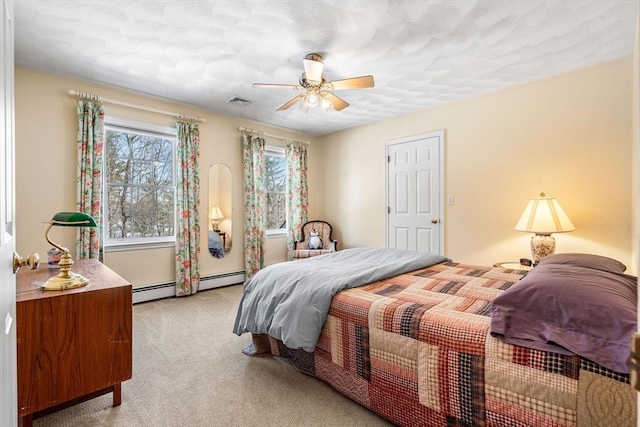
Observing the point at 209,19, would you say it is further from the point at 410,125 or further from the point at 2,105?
the point at 410,125

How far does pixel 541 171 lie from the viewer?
10.9 feet

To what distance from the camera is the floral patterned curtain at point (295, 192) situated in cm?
528

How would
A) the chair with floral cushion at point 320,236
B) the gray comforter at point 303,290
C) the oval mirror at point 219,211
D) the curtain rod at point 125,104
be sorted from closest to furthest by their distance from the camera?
the gray comforter at point 303,290, the curtain rod at point 125,104, the oval mirror at point 219,211, the chair with floral cushion at point 320,236

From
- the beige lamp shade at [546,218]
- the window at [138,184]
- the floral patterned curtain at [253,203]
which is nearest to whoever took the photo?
the beige lamp shade at [546,218]

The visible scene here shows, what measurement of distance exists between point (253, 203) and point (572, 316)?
4.07 metres

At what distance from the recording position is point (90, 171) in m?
3.29

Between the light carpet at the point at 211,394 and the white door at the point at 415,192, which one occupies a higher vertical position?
the white door at the point at 415,192

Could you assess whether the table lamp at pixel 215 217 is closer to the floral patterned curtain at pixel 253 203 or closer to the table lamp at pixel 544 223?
the floral patterned curtain at pixel 253 203

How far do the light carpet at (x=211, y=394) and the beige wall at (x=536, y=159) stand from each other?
279 centimetres

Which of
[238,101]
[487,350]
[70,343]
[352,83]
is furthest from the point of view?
[238,101]

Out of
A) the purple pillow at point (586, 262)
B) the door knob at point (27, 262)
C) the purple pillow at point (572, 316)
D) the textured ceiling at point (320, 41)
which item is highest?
the textured ceiling at point (320, 41)

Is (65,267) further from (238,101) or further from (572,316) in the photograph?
(238,101)

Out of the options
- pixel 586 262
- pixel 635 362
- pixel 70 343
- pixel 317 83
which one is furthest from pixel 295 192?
pixel 635 362

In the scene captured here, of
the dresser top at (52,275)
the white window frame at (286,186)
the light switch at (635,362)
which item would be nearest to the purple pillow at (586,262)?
the light switch at (635,362)
